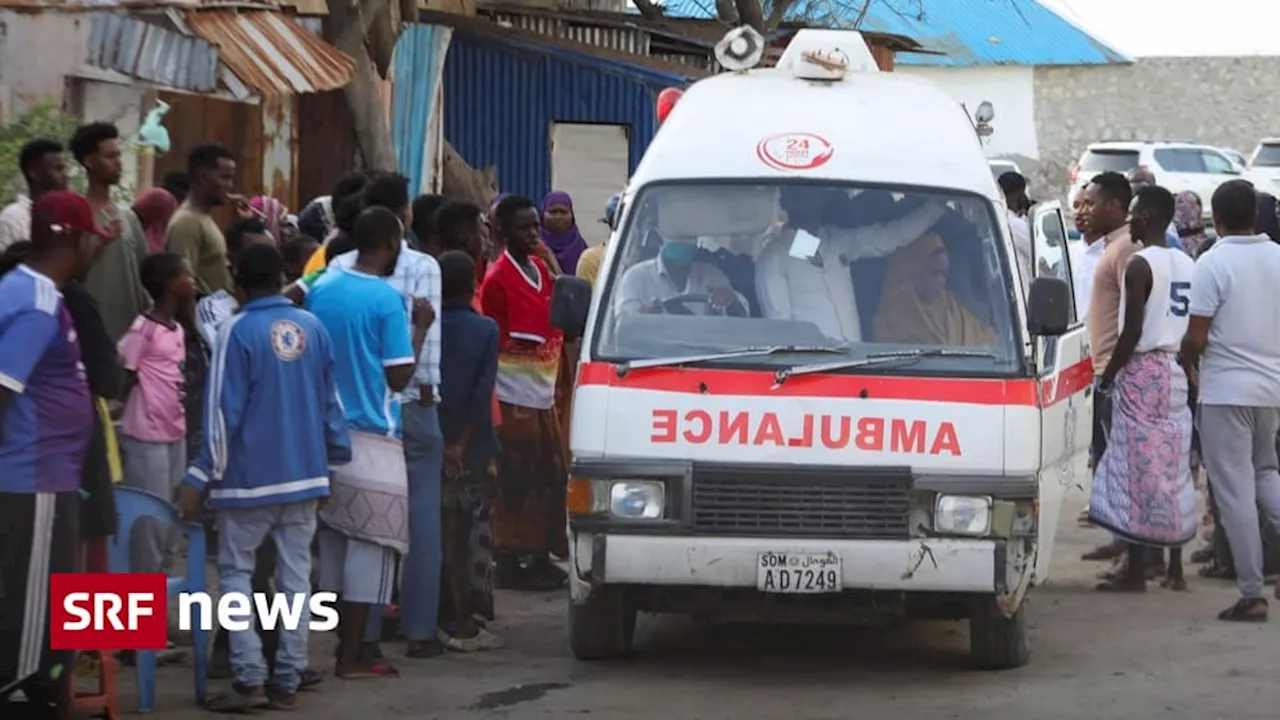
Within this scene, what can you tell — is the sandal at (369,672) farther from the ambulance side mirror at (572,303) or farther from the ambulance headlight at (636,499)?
the ambulance side mirror at (572,303)

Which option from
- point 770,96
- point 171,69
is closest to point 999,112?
point 171,69

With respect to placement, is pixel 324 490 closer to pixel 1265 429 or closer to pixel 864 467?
pixel 864 467

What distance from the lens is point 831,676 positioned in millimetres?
8906

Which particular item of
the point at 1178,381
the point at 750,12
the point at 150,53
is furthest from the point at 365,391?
the point at 750,12

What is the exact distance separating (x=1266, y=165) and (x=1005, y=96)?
39.6ft

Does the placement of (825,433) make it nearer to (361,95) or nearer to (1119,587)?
(1119,587)

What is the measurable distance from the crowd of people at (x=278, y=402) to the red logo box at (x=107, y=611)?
3.8 inches

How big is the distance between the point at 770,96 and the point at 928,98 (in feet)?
2.35

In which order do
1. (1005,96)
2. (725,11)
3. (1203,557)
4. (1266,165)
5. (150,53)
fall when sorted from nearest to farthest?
(1203,557) < (150,53) < (725,11) < (1266,165) < (1005,96)

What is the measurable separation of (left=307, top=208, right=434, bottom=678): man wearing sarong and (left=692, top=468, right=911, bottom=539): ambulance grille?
119cm

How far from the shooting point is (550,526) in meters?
11.1

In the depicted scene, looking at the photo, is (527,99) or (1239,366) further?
(527,99)

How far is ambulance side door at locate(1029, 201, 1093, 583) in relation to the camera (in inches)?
349

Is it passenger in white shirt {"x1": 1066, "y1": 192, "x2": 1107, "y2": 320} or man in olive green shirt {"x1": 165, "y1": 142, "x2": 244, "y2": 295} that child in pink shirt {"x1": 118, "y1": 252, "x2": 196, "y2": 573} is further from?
passenger in white shirt {"x1": 1066, "y1": 192, "x2": 1107, "y2": 320}
